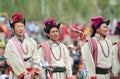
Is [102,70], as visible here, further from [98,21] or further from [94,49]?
[98,21]

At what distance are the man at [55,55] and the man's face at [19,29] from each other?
75 cm

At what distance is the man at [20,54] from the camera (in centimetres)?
1330

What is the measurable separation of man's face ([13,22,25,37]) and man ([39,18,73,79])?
75 centimetres

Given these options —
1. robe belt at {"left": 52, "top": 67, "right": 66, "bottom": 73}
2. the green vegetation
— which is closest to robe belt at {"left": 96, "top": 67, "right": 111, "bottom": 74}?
robe belt at {"left": 52, "top": 67, "right": 66, "bottom": 73}

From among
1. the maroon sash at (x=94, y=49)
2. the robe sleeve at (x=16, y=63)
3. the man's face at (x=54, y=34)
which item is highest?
the man's face at (x=54, y=34)

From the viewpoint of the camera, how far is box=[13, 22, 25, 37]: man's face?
44.4 feet

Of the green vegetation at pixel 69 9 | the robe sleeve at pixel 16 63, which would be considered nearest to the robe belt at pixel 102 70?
the robe sleeve at pixel 16 63

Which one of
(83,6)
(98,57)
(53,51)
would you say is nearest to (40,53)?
(53,51)

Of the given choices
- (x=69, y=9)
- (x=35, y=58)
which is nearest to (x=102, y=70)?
(x=35, y=58)

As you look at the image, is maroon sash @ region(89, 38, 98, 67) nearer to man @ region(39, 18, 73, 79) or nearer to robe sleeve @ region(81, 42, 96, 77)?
robe sleeve @ region(81, 42, 96, 77)

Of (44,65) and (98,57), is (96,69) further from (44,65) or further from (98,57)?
(44,65)

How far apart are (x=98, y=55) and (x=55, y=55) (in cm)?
85

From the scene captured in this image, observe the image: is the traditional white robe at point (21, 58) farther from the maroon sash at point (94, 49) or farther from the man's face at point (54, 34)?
the maroon sash at point (94, 49)

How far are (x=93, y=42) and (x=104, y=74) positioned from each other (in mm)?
672
